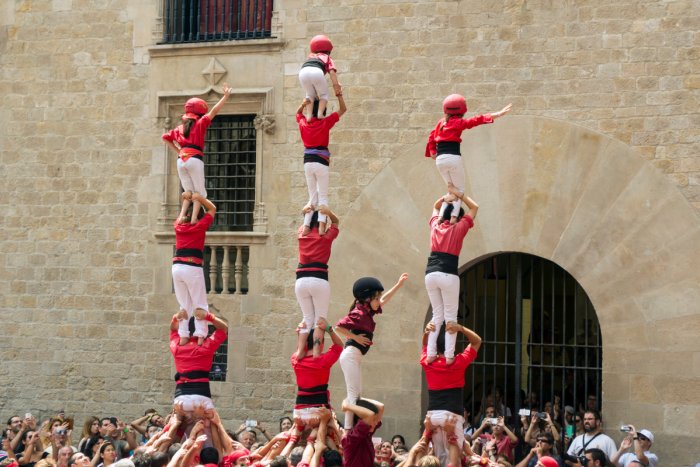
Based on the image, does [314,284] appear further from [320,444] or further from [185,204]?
[185,204]

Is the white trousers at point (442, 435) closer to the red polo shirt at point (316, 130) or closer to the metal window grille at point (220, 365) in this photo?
the red polo shirt at point (316, 130)

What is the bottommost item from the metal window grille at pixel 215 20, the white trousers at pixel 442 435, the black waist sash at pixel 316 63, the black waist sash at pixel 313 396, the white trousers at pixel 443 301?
the white trousers at pixel 442 435

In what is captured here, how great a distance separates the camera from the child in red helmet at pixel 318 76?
13.8 meters

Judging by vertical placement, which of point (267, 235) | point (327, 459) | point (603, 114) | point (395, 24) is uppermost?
point (395, 24)

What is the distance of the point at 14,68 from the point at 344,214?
620 centimetres

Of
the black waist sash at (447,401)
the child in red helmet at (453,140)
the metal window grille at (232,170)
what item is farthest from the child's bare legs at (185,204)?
the metal window grille at (232,170)

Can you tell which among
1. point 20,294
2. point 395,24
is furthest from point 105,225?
point 395,24

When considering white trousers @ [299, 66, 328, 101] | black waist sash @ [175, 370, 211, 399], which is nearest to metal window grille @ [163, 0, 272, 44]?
white trousers @ [299, 66, 328, 101]

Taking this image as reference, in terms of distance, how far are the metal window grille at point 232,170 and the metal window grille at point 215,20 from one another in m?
1.29

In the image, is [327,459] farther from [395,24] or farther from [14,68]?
[14,68]

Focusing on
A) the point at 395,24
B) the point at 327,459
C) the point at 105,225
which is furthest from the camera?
the point at 105,225

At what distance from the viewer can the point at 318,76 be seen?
45.3 feet

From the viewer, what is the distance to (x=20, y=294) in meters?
20.5

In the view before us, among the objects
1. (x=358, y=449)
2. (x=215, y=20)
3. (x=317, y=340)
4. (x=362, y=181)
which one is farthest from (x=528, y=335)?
(x=215, y=20)
